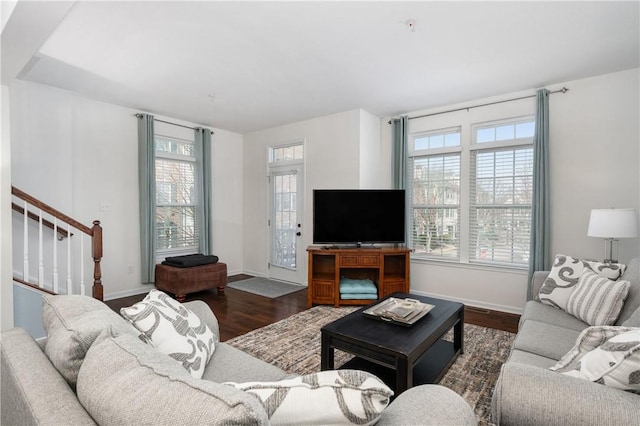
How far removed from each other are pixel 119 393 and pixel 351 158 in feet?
13.9

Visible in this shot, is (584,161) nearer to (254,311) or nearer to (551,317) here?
(551,317)

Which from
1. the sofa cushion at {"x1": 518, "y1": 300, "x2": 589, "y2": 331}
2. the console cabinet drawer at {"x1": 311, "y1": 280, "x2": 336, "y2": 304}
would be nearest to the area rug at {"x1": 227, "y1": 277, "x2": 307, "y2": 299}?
the console cabinet drawer at {"x1": 311, "y1": 280, "x2": 336, "y2": 304}

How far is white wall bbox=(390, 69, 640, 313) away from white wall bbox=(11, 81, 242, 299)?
192 inches

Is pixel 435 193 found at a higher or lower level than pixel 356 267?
higher

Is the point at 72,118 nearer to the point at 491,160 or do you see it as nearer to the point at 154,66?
the point at 154,66

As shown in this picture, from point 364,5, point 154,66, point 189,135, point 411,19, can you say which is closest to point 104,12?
point 154,66

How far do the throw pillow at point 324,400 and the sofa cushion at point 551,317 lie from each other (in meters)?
2.07

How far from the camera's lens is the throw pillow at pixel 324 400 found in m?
0.76

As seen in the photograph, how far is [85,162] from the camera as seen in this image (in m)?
4.18

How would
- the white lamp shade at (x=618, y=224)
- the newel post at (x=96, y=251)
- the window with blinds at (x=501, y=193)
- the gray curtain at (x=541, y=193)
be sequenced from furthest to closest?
the window with blinds at (x=501, y=193) < the gray curtain at (x=541, y=193) < the newel post at (x=96, y=251) < the white lamp shade at (x=618, y=224)

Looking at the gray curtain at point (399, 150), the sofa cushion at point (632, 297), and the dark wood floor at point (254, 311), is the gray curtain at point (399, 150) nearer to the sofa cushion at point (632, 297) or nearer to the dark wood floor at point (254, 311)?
the dark wood floor at point (254, 311)

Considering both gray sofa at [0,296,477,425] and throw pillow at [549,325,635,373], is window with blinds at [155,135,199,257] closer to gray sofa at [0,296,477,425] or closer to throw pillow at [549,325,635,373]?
gray sofa at [0,296,477,425]

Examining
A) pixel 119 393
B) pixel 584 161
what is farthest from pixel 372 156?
pixel 119 393

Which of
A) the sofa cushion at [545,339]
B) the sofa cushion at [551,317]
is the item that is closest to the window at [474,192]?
the sofa cushion at [551,317]
